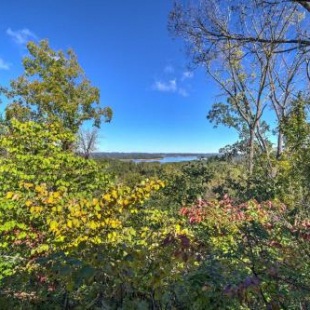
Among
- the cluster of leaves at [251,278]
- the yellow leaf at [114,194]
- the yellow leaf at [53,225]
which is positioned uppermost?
Result: the yellow leaf at [114,194]

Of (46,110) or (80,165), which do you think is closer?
(80,165)

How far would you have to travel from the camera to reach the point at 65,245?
3.38 meters

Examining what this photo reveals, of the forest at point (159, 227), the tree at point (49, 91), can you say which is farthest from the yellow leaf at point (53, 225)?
the tree at point (49, 91)

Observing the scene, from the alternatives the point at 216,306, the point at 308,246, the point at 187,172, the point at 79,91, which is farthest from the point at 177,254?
the point at 79,91

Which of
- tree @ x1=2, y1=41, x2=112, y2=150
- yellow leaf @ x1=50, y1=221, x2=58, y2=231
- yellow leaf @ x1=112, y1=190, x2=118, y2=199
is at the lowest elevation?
yellow leaf @ x1=50, y1=221, x2=58, y2=231

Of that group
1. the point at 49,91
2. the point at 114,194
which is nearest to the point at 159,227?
the point at 114,194

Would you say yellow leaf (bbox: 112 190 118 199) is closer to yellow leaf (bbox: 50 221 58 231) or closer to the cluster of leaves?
yellow leaf (bbox: 50 221 58 231)

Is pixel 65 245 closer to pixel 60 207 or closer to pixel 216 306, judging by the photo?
pixel 60 207

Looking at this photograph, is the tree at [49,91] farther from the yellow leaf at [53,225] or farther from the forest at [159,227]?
the yellow leaf at [53,225]

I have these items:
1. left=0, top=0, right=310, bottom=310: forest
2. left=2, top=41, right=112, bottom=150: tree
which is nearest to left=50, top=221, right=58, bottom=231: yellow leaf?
left=0, top=0, right=310, bottom=310: forest

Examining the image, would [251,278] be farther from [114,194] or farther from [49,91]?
[49,91]

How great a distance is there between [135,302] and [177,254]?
2.06 ft

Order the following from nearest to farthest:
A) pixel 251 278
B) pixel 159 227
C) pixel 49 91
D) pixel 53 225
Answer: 1. pixel 251 278
2. pixel 53 225
3. pixel 159 227
4. pixel 49 91

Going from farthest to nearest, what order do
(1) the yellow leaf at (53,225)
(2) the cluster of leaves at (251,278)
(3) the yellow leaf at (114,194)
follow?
(3) the yellow leaf at (114,194) → (1) the yellow leaf at (53,225) → (2) the cluster of leaves at (251,278)
